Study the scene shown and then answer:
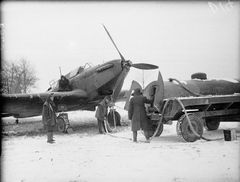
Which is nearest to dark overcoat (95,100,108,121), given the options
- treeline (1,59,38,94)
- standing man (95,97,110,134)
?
standing man (95,97,110,134)

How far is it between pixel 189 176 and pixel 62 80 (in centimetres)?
1014

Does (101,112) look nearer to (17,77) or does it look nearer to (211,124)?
(211,124)

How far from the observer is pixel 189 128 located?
8.17 meters

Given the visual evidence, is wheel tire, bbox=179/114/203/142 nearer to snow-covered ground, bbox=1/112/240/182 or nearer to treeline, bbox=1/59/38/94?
snow-covered ground, bbox=1/112/240/182

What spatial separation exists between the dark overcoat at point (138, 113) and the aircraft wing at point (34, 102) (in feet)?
15.7

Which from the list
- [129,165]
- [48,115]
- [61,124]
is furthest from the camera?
[61,124]

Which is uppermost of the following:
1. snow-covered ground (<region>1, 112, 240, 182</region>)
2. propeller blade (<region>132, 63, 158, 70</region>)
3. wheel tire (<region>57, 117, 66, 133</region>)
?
propeller blade (<region>132, 63, 158, 70</region>)

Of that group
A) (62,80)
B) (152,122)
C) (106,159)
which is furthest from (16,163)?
(62,80)

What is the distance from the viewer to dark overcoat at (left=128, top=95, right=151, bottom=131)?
8516mm

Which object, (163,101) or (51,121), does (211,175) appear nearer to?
(163,101)

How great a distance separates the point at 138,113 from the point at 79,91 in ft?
17.6

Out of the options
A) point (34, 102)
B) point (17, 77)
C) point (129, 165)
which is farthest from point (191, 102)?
point (17, 77)

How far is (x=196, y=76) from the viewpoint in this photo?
1030 cm

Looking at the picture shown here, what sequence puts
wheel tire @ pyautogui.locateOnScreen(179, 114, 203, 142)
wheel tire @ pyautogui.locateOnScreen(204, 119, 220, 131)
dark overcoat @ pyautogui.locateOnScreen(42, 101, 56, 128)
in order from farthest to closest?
wheel tire @ pyautogui.locateOnScreen(204, 119, 220, 131) < dark overcoat @ pyautogui.locateOnScreen(42, 101, 56, 128) < wheel tire @ pyautogui.locateOnScreen(179, 114, 203, 142)
